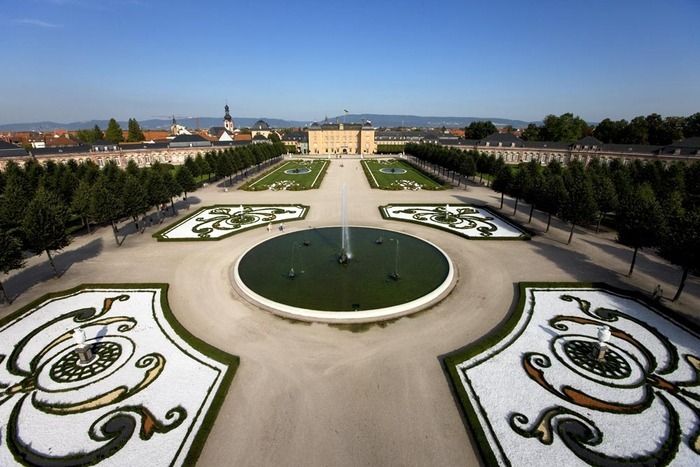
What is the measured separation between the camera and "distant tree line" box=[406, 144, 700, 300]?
2045cm

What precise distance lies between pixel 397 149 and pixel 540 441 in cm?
12940

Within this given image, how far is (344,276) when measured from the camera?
946 inches

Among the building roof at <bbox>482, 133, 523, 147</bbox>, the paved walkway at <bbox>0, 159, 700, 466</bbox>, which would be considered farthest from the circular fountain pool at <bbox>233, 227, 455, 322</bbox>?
the building roof at <bbox>482, 133, 523, 147</bbox>

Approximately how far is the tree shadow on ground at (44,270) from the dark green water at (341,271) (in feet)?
45.6

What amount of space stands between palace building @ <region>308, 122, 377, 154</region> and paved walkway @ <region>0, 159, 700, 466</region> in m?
115

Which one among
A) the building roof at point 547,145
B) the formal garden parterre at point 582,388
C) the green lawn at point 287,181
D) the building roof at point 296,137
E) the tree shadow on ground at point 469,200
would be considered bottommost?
the formal garden parterre at point 582,388

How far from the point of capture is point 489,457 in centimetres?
1093

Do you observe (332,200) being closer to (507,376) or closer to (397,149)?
(507,376)

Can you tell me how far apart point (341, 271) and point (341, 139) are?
128 meters

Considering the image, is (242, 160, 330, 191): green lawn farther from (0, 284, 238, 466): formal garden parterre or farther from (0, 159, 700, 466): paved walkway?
(0, 284, 238, 466): formal garden parterre

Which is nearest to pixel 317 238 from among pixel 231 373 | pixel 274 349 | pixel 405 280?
pixel 405 280

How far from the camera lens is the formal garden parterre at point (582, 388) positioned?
11.4 meters

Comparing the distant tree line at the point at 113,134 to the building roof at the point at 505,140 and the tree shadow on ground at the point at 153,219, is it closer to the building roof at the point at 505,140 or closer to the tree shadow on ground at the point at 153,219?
the tree shadow on ground at the point at 153,219

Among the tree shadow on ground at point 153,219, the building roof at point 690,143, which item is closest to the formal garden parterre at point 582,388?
the tree shadow on ground at point 153,219
